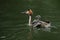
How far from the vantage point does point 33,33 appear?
785 inches

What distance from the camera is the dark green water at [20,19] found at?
1908 centimetres

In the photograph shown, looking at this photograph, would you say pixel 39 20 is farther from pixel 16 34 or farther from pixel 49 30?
pixel 16 34

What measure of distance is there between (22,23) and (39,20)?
118cm

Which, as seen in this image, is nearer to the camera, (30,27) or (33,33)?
(33,33)

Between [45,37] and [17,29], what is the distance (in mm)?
2229

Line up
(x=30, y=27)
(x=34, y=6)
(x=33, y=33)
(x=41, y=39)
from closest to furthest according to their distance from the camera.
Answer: (x=41, y=39) < (x=33, y=33) < (x=30, y=27) < (x=34, y=6)

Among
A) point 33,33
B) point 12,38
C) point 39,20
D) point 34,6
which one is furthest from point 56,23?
point 34,6

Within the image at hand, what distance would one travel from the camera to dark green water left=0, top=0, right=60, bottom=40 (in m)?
19.1

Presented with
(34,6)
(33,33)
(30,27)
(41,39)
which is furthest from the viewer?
(34,6)

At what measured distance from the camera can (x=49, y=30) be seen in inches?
813

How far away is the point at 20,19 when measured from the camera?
919 inches

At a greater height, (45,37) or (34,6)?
(34,6)

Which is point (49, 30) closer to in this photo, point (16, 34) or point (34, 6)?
point (16, 34)

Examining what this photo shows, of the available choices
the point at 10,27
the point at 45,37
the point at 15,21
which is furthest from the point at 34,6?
the point at 45,37
